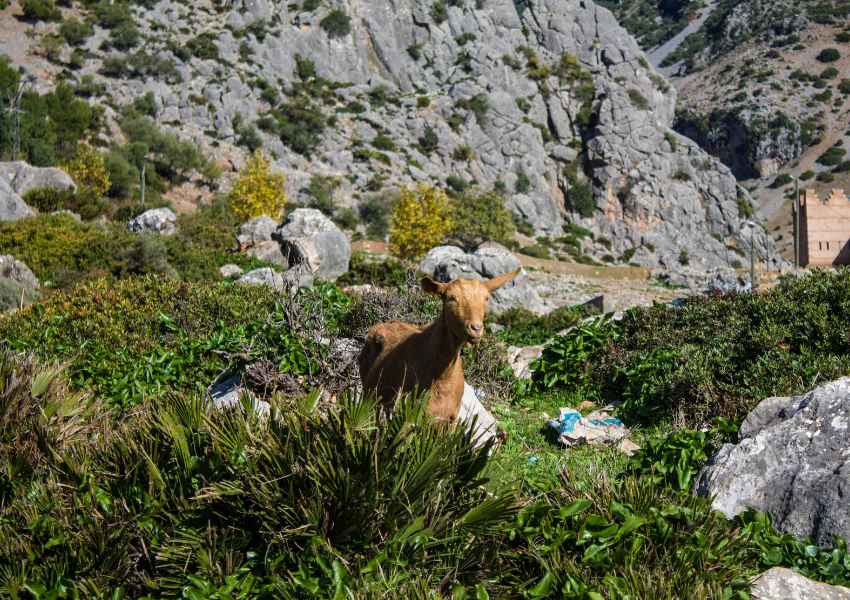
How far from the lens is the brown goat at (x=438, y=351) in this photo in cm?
571

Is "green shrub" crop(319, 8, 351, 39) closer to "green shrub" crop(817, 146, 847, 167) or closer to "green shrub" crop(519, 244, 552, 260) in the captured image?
"green shrub" crop(519, 244, 552, 260)

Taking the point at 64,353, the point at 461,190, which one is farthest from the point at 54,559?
the point at 461,190

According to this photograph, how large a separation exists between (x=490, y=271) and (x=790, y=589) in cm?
1899

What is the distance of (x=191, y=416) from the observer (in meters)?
4.58

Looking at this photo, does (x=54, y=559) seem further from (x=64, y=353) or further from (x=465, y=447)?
(x=64, y=353)

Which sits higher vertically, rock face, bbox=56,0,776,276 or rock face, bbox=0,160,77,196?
rock face, bbox=0,160,77,196

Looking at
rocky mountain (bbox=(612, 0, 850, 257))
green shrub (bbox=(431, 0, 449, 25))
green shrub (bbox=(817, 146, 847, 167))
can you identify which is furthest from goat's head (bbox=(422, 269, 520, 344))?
green shrub (bbox=(817, 146, 847, 167))

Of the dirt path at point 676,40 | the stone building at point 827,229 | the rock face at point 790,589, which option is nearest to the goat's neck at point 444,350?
the rock face at point 790,589

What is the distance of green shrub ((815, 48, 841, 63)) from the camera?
116125 millimetres

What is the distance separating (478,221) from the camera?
2172 inches

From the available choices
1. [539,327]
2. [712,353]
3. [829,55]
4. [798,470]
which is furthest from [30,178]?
[829,55]

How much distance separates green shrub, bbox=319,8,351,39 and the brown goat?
8538cm

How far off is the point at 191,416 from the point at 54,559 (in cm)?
111

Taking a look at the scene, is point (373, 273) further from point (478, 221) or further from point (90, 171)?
point (90, 171)
